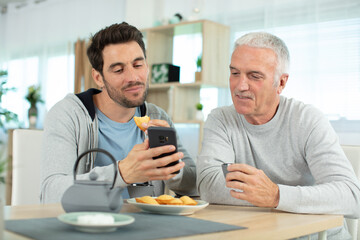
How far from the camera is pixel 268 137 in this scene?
5.90 ft

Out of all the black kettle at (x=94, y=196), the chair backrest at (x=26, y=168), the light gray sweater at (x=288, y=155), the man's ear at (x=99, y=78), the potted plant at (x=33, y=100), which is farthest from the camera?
the potted plant at (x=33, y=100)

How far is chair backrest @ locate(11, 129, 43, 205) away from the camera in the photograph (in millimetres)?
1934

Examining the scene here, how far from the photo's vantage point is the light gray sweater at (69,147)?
1.62m

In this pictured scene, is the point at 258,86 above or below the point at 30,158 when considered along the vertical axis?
above

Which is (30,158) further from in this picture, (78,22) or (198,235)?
(78,22)

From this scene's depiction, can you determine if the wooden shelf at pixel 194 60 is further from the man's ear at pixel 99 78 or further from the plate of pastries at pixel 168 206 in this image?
the plate of pastries at pixel 168 206

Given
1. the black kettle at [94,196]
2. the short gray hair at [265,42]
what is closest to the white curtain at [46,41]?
the short gray hair at [265,42]

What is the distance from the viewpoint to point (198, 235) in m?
1.02

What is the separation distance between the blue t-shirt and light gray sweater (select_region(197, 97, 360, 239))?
0.38 m

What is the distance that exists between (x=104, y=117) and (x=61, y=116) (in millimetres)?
244

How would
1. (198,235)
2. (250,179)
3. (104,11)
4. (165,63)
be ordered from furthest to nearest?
(104,11)
(165,63)
(250,179)
(198,235)

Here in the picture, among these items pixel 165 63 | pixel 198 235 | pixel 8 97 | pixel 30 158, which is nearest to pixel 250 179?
pixel 198 235

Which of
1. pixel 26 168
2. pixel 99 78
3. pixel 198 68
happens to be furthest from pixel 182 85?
pixel 26 168

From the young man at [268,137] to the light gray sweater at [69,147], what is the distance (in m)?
0.17
